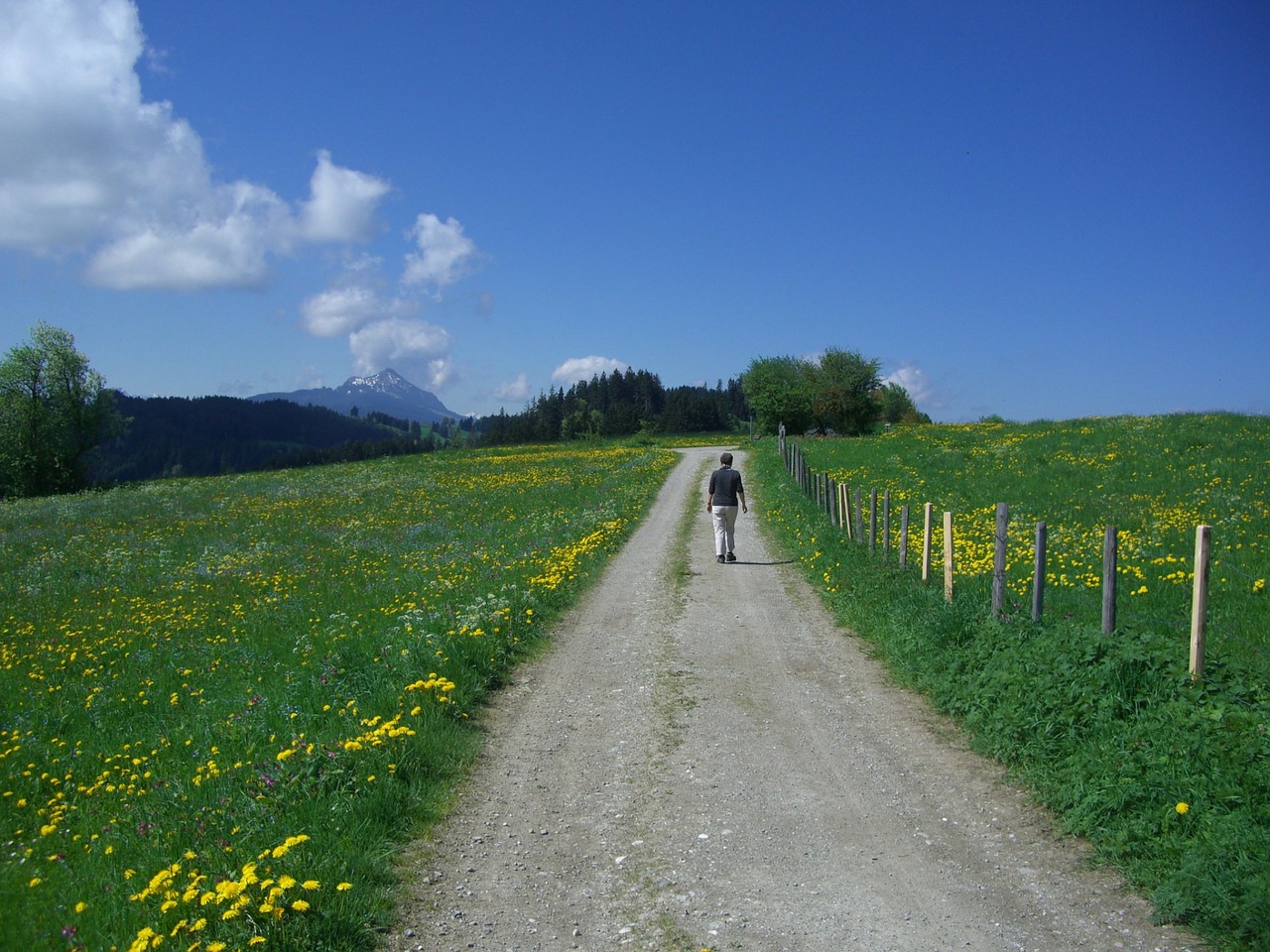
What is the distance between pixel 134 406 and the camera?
630ft

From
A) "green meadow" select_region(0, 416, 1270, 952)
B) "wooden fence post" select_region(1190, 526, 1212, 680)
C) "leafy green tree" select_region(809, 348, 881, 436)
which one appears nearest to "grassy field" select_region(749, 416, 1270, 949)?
"green meadow" select_region(0, 416, 1270, 952)

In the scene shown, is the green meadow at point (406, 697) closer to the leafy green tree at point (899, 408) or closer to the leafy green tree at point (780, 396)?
the leafy green tree at point (780, 396)

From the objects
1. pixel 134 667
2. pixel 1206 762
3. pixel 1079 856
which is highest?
pixel 1206 762

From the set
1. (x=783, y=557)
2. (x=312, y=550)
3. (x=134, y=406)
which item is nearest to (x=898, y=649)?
(x=783, y=557)

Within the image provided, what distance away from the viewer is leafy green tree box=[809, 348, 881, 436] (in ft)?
245

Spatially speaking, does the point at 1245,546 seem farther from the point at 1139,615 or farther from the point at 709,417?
the point at 709,417

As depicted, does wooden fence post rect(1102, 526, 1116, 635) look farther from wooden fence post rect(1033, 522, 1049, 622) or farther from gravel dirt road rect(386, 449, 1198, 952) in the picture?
gravel dirt road rect(386, 449, 1198, 952)

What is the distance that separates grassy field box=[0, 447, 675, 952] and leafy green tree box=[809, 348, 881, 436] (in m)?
54.3

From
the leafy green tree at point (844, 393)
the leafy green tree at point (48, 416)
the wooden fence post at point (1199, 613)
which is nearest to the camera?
the wooden fence post at point (1199, 613)

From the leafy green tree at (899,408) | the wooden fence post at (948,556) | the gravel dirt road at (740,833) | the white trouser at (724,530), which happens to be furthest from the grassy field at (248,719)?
the leafy green tree at (899,408)

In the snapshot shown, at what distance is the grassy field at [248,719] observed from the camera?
15.4ft

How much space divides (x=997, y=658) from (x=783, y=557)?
8819mm

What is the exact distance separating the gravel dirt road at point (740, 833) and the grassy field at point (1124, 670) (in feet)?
1.02

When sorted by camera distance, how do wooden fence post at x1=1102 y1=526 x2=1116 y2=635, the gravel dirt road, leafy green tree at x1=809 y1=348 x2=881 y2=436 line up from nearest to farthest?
1. the gravel dirt road
2. wooden fence post at x1=1102 y1=526 x2=1116 y2=635
3. leafy green tree at x1=809 y1=348 x2=881 y2=436
